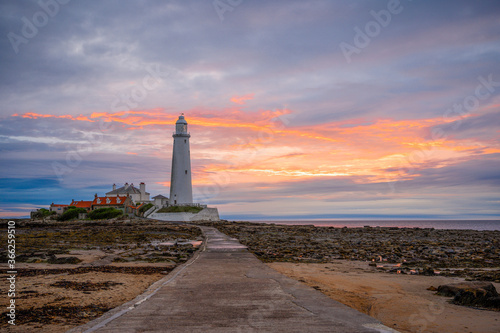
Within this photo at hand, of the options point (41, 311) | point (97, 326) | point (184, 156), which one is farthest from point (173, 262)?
point (184, 156)

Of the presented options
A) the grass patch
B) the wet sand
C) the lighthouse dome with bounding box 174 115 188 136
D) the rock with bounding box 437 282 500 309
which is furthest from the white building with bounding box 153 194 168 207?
the rock with bounding box 437 282 500 309

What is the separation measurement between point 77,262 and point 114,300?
297 inches

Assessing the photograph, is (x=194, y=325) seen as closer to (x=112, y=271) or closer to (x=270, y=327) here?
(x=270, y=327)

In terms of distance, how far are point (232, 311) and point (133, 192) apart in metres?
86.1

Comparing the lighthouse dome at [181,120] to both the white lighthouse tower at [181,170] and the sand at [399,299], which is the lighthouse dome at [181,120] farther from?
the sand at [399,299]

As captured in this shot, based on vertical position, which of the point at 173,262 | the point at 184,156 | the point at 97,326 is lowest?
the point at 173,262

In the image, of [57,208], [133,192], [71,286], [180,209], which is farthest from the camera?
[57,208]

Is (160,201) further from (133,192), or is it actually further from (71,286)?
(71,286)

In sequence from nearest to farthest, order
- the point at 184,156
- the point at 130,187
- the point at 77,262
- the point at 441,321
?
the point at 441,321 → the point at 77,262 → the point at 184,156 → the point at 130,187

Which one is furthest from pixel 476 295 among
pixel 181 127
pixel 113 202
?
pixel 113 202

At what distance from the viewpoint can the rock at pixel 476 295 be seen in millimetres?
7383

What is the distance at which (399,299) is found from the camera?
8289 millimetres

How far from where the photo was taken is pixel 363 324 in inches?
199

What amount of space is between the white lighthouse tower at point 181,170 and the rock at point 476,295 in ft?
192
